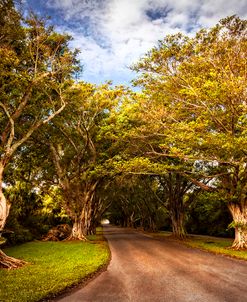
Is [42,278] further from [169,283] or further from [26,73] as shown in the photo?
[26,73]

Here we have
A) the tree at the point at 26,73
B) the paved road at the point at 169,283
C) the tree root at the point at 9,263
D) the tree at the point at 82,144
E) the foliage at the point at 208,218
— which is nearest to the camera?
the paved road at the point at 169,283

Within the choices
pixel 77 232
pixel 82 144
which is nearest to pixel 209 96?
pixel 82 144

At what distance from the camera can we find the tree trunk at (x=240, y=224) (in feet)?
65.7

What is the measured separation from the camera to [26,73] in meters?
16.7

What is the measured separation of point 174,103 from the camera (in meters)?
21.0

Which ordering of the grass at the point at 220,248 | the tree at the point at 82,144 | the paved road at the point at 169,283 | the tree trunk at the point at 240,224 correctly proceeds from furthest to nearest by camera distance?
the tree at the point at 82,144 < the tree trunk at the point at 240,224 < the grass at the point at 220,248 < the paved road at the point at 169,283

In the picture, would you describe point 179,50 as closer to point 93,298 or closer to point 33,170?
point 93,298

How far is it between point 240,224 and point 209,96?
1002 centimetres

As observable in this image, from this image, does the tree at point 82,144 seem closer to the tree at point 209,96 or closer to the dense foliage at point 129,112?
the dense foliage at point 129,112

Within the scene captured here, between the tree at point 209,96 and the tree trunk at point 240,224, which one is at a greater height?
the tree at point 209,96

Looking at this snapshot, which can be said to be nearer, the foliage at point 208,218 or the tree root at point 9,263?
the tree root at point 9,263

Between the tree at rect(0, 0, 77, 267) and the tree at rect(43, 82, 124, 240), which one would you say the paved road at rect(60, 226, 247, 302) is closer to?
the tree at rect(0, 0, 77, 267)

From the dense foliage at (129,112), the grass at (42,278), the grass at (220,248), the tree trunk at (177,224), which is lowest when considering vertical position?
the grass at (42,278)

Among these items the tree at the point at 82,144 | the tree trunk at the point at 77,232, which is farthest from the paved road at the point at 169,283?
the tree trunk at the point at 77,232
